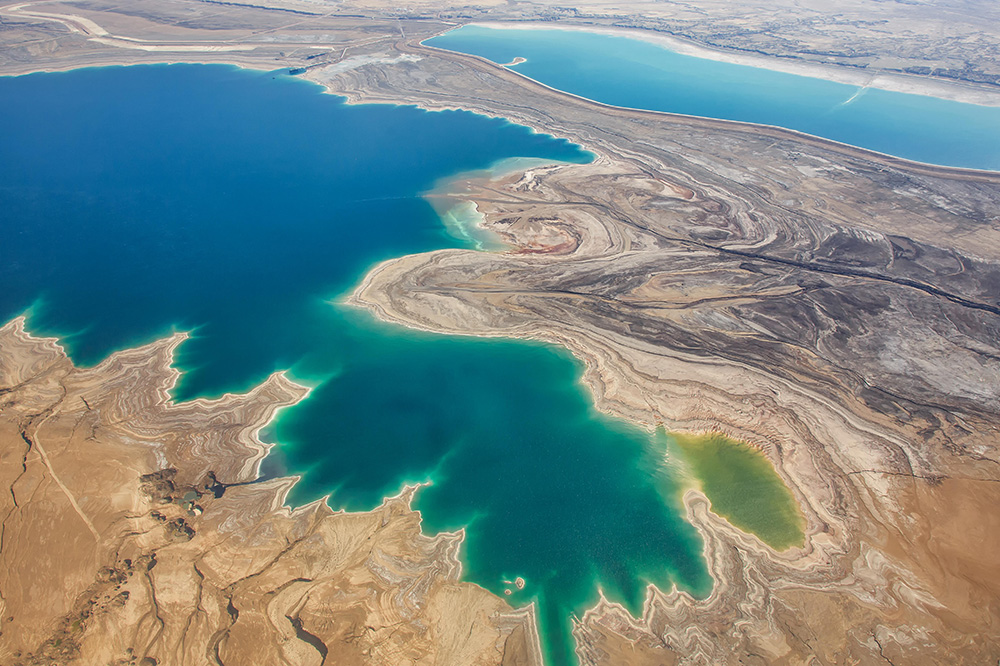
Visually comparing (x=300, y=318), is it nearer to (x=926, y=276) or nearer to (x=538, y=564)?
(x=538, y=564)

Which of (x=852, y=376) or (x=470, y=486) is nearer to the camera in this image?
(x=470, y=486)

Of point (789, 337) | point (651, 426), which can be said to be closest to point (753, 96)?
point (789, 337)

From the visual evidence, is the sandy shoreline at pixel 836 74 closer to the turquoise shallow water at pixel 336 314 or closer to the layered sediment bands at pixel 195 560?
the turquoise shallow water at pixel 336 314

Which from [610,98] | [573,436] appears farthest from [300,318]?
[610,98]

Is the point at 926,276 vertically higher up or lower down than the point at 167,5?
lower down

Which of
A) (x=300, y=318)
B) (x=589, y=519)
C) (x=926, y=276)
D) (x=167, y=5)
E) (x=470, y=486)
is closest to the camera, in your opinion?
(x=589, y=519)

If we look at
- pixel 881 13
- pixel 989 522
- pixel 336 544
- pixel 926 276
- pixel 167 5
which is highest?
pixel 881 13
